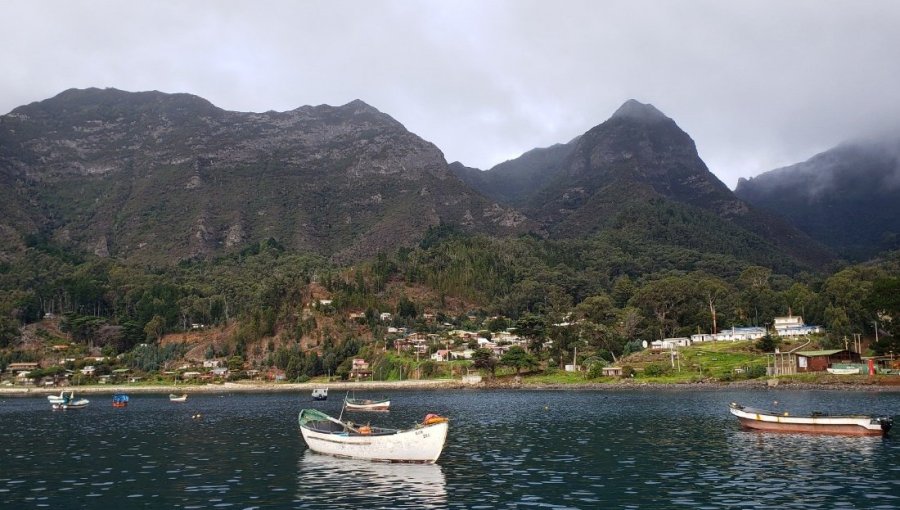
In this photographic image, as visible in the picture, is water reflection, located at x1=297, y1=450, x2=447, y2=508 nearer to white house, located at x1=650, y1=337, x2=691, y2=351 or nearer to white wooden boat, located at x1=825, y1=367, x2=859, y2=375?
white wooden boat, located at x1=825, y1=367, x2=859, y2=375

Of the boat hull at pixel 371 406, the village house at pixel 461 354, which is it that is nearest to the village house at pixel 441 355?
the village house at pixel 461 354

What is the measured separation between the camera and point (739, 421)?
211 feet

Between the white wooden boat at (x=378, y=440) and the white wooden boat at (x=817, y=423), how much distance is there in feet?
96.2

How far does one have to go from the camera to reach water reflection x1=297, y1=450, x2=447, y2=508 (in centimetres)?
3541

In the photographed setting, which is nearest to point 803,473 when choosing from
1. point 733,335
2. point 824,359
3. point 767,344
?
point 824,359

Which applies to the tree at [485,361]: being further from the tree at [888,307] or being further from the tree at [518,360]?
the tree at [888,307]

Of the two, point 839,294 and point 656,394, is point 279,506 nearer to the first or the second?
point 656,394

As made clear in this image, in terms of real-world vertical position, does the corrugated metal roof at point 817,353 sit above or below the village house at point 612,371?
above

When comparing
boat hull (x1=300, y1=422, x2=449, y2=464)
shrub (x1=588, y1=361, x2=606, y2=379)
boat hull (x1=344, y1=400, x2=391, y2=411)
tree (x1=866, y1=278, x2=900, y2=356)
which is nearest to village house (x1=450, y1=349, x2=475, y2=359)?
shrub (x1=588, y1=361, x2=606, y2=379)

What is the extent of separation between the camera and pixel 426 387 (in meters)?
165

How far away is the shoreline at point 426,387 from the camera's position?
11212 cm

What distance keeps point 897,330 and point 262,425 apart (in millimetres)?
105077

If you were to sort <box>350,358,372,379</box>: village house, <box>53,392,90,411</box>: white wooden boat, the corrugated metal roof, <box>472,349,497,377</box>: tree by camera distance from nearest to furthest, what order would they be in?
the corrugated metal roof → <box>53,392,90,411</box>: white wooden boat → <box>472,349,497,377</box>: tree → <box>350,358,372,379</box>: village house

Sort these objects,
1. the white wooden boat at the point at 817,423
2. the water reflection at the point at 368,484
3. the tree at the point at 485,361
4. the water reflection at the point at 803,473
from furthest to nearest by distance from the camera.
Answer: the tree at the point at 485,361
the white wooden boat at the point at 817,423
the water reflection at the point at 368,484
the water reflection at the point at 803,473
